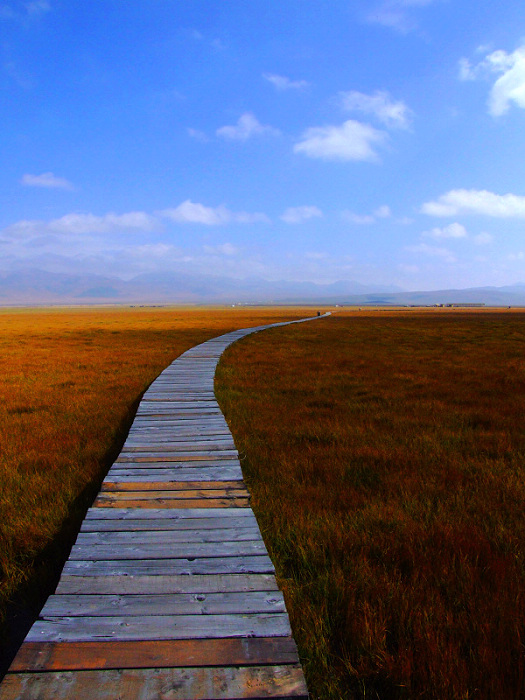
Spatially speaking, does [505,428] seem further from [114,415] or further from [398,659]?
[114,415]

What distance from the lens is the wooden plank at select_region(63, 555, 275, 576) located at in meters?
2.61

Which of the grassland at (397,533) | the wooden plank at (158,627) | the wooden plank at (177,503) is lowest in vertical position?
the grassland at (397,533)

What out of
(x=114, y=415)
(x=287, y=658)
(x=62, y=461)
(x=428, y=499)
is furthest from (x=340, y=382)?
(x=287, y=658)

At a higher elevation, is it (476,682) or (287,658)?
(287,658)

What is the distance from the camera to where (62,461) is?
5258mm

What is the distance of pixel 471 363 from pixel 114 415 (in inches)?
485

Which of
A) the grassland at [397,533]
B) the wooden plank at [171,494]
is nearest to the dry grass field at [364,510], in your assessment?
the grassland at [397,533]

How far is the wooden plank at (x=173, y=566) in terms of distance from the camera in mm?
2611

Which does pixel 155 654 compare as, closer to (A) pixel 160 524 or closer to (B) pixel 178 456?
(A) pixel 160 524

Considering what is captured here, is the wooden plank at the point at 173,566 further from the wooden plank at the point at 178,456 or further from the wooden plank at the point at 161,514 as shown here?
the wooden plank at the point at 178,456

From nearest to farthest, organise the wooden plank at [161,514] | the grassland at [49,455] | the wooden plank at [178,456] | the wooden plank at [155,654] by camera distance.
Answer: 1. the wooden plank at [155,654]
2. the grassland at [49,455]
3. the wooden plank at [161,514]
4. the wooden plank at [178,456]

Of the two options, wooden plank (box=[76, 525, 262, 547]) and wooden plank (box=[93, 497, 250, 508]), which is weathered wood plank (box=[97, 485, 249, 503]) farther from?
wooden plank (box=[76, 525, 262, 547])

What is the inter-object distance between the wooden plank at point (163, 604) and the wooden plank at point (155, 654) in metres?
0.22

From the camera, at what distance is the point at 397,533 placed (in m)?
3.45
